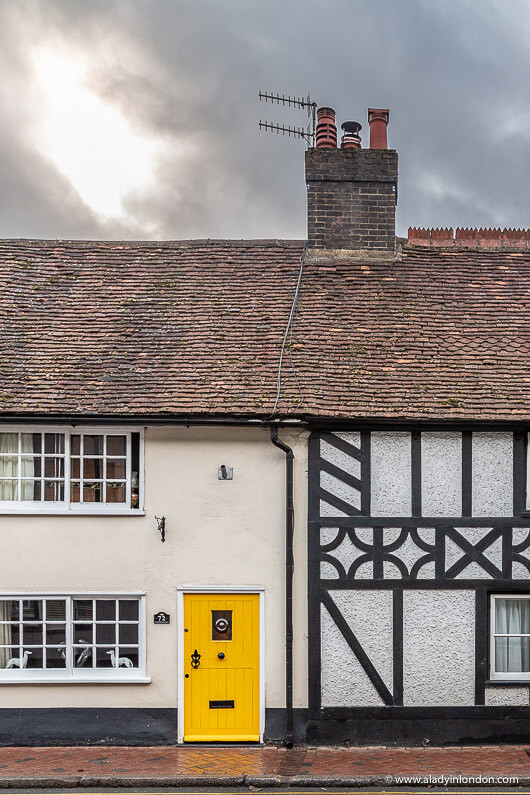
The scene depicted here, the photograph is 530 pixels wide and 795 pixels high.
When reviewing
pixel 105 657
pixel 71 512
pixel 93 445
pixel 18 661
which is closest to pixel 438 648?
pixel 105 657

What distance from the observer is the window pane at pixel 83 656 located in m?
9.49

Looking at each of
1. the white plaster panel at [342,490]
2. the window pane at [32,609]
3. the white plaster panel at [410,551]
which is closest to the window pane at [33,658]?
the window pane at [32,609]

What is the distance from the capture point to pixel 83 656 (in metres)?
9.49

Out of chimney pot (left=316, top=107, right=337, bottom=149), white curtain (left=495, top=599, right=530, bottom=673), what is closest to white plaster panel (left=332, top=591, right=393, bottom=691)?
white curtain (left=495, top=599, right=530, bottom=673)

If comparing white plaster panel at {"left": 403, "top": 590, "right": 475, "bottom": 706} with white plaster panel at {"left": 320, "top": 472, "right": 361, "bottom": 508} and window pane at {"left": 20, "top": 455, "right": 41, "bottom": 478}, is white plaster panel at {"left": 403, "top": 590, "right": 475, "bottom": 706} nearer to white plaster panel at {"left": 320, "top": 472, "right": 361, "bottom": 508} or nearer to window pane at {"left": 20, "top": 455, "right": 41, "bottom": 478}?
white plaster panel at {"left": 320, "top": 472, "right": 361, "bottom": 508}

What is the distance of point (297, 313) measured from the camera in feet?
37.8

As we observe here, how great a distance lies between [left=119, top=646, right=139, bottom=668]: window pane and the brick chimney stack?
7675mm

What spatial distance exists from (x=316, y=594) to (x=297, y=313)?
185 inches

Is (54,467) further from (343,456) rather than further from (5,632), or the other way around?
(343,456)

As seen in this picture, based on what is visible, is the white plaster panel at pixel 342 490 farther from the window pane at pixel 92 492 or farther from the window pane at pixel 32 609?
the window pane at pixel 32 609

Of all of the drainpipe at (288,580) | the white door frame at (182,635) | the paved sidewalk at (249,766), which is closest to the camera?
the paved sidewalk at (249,766)

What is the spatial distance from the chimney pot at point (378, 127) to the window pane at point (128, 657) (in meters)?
10.2

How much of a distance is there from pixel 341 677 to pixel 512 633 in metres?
2.54

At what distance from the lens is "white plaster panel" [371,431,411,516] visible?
9586 mm
